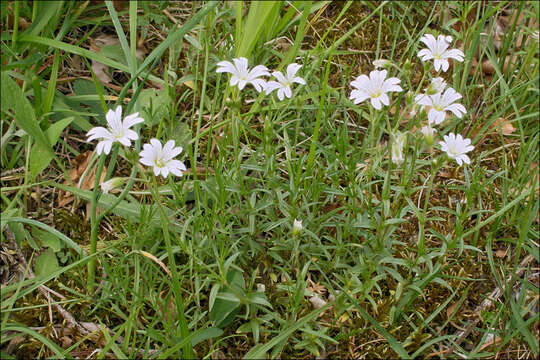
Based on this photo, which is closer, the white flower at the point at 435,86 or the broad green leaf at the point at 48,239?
the white flower at the point at 435,86

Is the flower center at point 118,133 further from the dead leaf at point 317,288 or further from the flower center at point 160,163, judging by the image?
the dead leaf at point 317,288

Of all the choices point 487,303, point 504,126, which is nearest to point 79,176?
point 487,303

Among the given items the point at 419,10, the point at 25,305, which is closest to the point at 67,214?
the point at 25,305

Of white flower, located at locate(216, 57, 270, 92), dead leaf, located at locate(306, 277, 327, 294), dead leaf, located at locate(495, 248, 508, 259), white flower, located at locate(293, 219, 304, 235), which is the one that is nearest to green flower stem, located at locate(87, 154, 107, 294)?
white flower, located at locate(216, 57, 270, 92)

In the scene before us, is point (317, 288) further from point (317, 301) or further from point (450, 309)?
point (450, 309)

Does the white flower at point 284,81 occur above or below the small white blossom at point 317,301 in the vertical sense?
above

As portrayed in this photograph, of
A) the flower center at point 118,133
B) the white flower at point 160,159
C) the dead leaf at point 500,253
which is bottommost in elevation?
the dead leaf at point 500,253

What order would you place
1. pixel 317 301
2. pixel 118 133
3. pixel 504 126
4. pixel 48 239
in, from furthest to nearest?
pixel 504 126, pixel 48 239, pixel 317 301, pixel 118 133

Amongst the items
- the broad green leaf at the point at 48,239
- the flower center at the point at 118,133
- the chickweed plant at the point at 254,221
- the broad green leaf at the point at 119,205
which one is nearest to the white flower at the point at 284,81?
the chickweed plant at the point at 254,221
